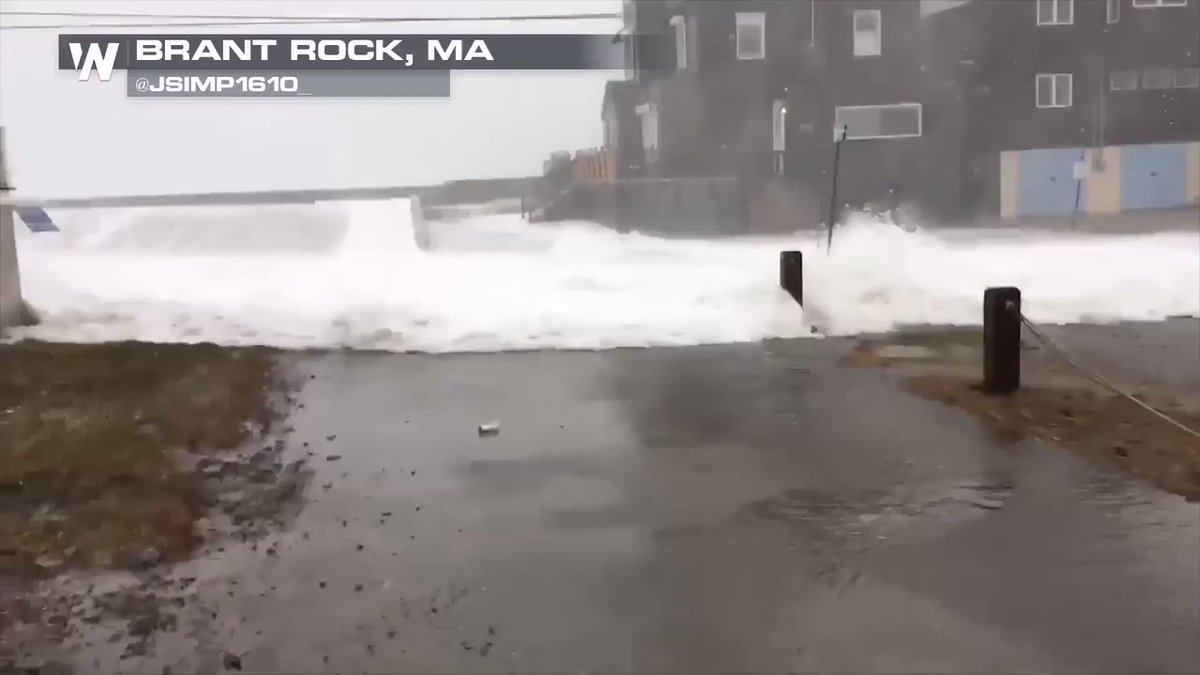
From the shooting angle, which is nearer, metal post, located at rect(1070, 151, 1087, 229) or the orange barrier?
the orange barrier

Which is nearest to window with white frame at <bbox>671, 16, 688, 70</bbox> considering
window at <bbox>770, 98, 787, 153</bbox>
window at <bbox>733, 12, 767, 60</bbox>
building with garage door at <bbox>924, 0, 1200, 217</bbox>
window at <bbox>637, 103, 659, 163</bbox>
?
window at <bbox>733, 12, 767, 60</bbox>

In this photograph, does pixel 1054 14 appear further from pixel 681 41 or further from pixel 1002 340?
pixel 1002 340

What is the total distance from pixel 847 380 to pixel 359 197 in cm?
486

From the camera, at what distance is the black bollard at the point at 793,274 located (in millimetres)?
8969

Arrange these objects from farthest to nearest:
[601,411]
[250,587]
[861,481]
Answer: [601,411] < [861,481] < [250,587]

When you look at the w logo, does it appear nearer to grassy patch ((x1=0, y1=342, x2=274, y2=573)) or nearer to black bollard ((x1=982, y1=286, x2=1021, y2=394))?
grassy patch ((x1=0, y1=342, x2=274, y2=573))

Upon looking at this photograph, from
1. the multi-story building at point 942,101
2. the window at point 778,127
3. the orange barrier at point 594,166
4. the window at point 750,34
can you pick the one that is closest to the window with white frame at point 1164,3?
the multi-story building at point 942,101

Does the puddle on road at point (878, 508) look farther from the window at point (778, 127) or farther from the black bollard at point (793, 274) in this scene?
the window at point (778, 127)

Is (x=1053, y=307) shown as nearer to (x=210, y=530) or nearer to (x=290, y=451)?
(x=290, y=451)

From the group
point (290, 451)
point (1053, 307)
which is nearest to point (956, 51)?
point (1053, 307)

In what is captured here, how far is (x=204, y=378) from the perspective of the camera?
22.8ft

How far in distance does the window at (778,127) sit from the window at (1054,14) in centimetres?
270

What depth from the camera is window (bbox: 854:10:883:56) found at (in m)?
10.3

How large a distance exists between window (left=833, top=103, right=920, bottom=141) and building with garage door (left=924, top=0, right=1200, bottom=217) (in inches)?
8.9
